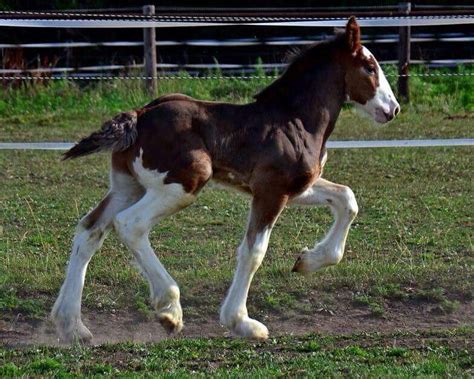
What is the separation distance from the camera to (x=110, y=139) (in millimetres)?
7180

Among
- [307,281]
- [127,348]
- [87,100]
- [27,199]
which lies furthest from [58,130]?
[127,348]

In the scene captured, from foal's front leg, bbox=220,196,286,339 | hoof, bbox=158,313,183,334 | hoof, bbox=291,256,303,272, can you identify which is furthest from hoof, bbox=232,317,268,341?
hoof, bbox=291,256,303,272

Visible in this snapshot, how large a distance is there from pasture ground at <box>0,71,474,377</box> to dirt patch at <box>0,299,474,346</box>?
0.01m

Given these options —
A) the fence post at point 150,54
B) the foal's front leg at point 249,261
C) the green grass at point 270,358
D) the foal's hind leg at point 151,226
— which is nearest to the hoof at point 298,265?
the foal's front leg at point 249,261

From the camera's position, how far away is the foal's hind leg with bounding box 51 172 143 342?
7.22 m

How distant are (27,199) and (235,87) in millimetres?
6697

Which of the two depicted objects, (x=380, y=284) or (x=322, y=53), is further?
(x=380, y=284)

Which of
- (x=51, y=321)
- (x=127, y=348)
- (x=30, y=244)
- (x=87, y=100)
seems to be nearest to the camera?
(x=127, y=348)

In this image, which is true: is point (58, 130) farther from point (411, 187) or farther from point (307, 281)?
point (307, 281)

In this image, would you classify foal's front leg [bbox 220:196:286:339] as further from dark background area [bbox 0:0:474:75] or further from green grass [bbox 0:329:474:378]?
dark background area [bbox 0:0:474:75]

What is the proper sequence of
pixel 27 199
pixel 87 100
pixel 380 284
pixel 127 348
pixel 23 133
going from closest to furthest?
pixel 127 348
pixel 380 284
pixel 27 199
pixel 23 133
pixel 87 100

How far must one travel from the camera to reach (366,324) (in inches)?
307

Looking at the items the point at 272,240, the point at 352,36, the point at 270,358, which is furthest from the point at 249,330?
the point at 272,240

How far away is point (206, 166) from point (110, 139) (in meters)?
0.57
